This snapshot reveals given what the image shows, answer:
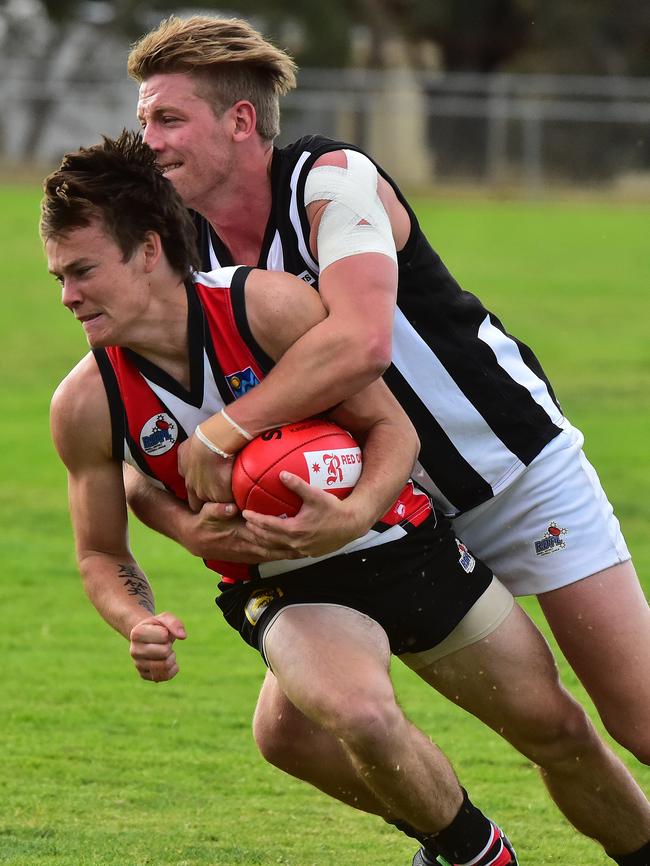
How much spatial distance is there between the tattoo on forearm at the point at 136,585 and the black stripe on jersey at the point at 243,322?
0.81 metres

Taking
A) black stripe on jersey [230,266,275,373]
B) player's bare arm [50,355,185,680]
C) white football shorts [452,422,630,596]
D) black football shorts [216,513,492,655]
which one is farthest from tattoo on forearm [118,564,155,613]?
white football shorts [452,422,630,596]

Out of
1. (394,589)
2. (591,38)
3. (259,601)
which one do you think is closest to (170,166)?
(259,601)

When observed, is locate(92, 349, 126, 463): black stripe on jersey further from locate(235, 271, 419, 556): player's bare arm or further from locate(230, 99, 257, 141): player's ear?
locate(230, 99, 257, 141): player's ear

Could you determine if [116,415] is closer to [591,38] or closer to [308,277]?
[308,277]

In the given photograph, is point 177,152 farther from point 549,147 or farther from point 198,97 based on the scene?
point 549,147

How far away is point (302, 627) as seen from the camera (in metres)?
4.46

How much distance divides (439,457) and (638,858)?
1.47 meters

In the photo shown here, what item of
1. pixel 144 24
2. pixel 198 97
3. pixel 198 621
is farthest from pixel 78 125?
pixel 198 97

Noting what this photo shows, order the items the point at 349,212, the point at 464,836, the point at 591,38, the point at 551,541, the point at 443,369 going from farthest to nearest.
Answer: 1. the point at 591,38
2. the point at 551,541
3. the point at 443,369
4. the point at 464,836
5. the point at 349,212

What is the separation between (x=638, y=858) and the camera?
5016mm

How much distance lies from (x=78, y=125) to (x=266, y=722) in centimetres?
3385

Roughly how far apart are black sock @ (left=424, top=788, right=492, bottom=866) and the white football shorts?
0.74m

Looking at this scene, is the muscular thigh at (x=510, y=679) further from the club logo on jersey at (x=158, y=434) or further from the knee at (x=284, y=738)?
the club logo on jersey at (x=158, y=434)

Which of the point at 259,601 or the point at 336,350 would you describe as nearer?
the point at 336,350
